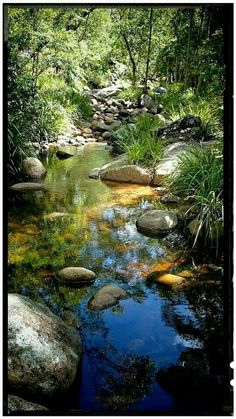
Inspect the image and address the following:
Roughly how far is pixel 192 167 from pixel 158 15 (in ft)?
37.6

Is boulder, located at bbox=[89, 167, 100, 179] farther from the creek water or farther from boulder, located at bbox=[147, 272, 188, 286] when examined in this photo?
boulder, located at bbox=[147, 272, 188, 286]

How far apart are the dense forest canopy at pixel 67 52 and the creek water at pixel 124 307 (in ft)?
5.42

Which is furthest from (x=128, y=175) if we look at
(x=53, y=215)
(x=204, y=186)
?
(x=204, y=186)

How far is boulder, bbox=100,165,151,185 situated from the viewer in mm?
6969

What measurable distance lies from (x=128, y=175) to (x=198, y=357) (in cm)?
463

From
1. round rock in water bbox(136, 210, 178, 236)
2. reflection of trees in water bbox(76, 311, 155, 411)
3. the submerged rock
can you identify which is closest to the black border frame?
reflection of trees in water bbox(76, 311, 155, 411)

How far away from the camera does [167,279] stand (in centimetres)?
367

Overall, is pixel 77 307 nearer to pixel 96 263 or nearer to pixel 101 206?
pixel 96 263

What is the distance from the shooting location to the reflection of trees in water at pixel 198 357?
2326 mm

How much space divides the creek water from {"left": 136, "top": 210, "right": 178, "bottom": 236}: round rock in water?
0.38ft

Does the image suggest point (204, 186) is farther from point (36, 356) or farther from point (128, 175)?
point (36, 356)

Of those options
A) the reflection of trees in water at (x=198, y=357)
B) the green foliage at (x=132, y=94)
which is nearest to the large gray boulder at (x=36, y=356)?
the reflection of trees in water at (x=198, y=357)

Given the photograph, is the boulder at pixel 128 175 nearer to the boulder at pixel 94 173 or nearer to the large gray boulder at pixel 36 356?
the boulder at pixel 94 173

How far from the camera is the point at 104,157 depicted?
8.93 meters
